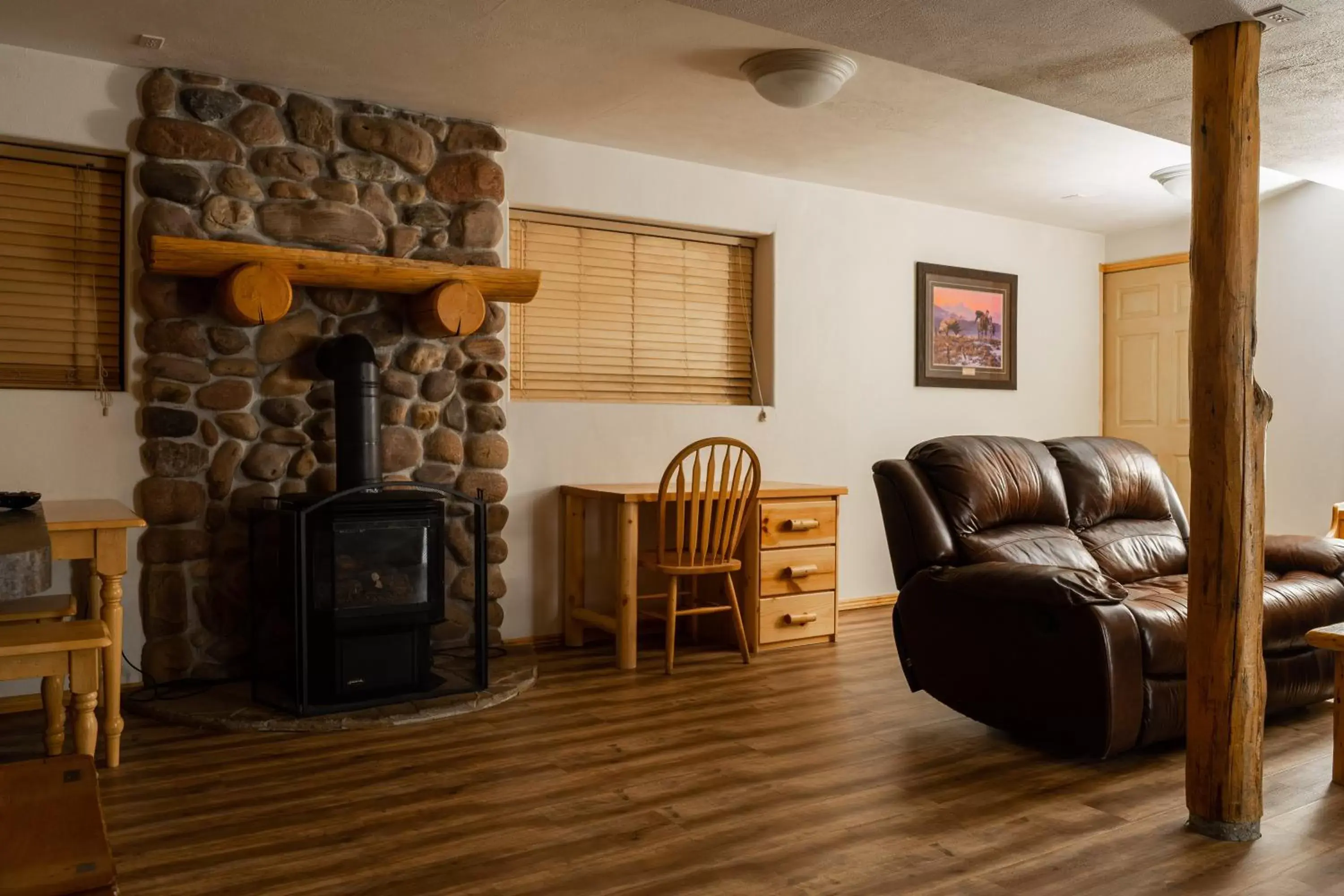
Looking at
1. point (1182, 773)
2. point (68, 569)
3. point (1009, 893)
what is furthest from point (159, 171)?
point (1182, 773)

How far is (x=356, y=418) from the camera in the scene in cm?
378

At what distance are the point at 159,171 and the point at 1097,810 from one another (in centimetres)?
369

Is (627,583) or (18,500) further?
(627,583)

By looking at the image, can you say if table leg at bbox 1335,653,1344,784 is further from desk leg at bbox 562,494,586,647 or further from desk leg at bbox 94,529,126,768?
desk leg at bbox 94,529,126,768

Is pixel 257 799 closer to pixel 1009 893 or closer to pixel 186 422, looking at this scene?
pixel 186 422

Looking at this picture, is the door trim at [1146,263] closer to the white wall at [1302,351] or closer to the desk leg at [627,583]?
the white wall at [1302,351]

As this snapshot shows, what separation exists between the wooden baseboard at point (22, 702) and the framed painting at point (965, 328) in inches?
176

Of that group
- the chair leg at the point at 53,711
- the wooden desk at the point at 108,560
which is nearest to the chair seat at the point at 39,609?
the wooden desk at the point at 108,560

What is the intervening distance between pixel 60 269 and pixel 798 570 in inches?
124

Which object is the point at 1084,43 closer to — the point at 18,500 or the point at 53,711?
the point at 18,500

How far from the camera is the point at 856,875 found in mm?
2277

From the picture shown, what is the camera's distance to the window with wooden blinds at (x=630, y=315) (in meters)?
4.77

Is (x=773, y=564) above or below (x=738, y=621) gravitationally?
above

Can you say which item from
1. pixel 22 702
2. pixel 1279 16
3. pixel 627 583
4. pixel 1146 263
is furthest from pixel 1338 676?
pixel 22 702
